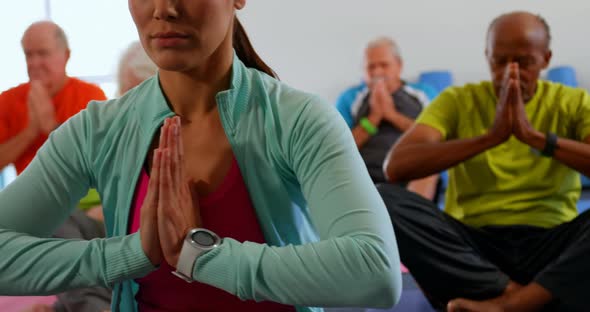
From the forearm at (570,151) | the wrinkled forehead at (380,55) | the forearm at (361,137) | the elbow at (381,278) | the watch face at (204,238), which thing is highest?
the watch face at (204,238)

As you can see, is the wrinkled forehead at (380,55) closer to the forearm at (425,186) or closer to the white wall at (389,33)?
the forearm at (425,186)

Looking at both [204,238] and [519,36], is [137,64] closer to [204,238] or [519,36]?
[519,36]

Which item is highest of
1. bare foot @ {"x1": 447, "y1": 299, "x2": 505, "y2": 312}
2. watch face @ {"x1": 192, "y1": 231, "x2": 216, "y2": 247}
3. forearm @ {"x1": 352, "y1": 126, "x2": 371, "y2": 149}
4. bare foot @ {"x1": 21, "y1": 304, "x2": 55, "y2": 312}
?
watch face @ {"x1": 192, "y1": 231, "x2": 216, "y2": 247}

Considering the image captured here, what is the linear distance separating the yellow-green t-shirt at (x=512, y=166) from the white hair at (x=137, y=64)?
0.92 m

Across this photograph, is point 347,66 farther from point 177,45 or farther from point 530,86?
point 177,45

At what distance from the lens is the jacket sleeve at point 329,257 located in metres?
0.94

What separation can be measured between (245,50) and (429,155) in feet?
3.50

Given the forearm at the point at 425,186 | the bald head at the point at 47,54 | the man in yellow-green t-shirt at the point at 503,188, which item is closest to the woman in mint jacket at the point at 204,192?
the man in yellow-green t-shirt at the point at 503,188

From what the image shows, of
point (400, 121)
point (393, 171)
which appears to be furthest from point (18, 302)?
point (400, 121)

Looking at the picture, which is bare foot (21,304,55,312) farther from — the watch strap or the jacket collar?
the watch strap

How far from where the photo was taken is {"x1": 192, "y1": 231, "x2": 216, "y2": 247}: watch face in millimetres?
979

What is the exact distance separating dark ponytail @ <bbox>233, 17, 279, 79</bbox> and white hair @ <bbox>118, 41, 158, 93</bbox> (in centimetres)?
116

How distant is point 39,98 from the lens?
2445 mm

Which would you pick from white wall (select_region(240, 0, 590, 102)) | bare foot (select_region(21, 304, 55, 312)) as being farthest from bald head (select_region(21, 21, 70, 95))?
white wall (select_region(240, 0, 590, 102))
